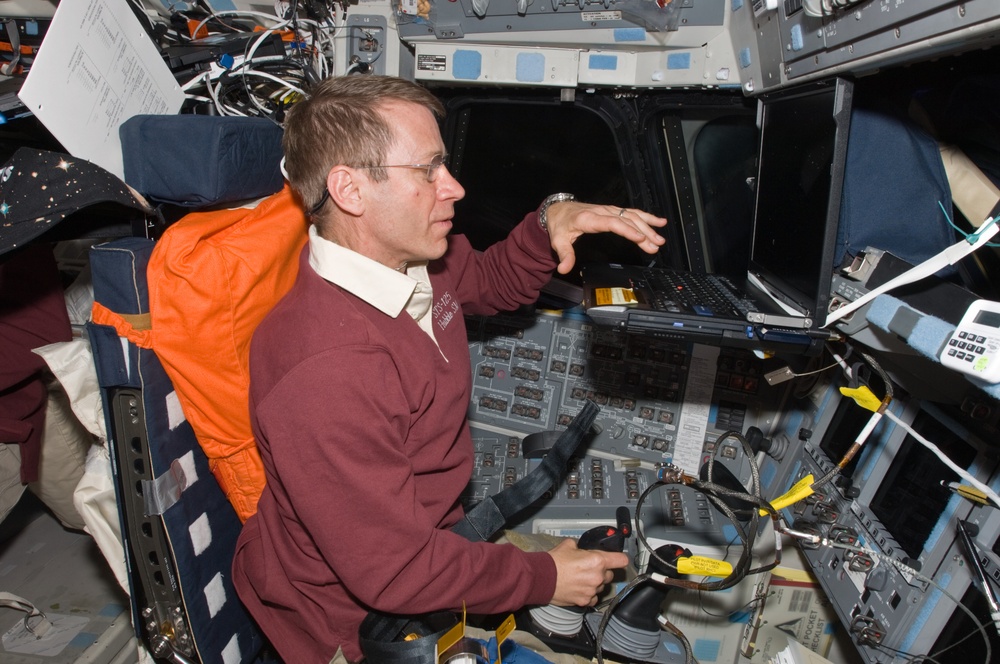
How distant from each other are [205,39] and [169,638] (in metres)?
1.93

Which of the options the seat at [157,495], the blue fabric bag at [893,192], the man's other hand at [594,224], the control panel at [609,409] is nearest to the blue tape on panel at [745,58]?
the blue fabric bag at [893,192]

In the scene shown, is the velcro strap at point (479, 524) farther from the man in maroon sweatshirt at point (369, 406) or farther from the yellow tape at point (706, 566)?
the yellow tape at point (706, 566)

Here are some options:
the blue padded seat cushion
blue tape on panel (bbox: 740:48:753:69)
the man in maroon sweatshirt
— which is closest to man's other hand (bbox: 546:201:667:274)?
the man in maroon sweatshirt

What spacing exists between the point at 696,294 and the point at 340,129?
1014mm

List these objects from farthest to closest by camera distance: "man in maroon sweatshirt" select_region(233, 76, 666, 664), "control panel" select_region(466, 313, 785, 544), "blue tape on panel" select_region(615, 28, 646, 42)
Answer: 1. "control panel" select_region(466, 313, 785, 544)
2. "blue tape on panel" select_region(615, 28, 646, 42)
3. "man in maroon sweatshirt" select_region(233, 76, 666, 664)

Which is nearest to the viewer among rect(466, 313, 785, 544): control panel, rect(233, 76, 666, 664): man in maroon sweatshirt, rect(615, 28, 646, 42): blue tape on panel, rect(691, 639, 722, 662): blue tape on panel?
rect(233, 76, 666, 664): man in maroon sweatshirt

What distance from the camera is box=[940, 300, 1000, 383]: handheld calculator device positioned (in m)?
0.97

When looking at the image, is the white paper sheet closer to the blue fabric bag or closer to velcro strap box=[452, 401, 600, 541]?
velcro strap box=[452, 401, 600, 541]

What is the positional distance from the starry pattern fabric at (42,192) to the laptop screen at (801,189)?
153 cm

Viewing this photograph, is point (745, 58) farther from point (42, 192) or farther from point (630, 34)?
point (42, 192)

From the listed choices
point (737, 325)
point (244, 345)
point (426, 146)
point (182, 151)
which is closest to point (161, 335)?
point (244, 345)

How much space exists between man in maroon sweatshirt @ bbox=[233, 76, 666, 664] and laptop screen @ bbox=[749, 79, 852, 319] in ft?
1.20

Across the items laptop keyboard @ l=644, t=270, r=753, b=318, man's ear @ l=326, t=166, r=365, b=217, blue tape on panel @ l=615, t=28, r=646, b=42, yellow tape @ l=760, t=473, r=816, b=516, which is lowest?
yellow tape @ l=760, t=473, r=816, b=516

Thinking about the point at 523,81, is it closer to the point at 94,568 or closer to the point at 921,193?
the point at 921,193
